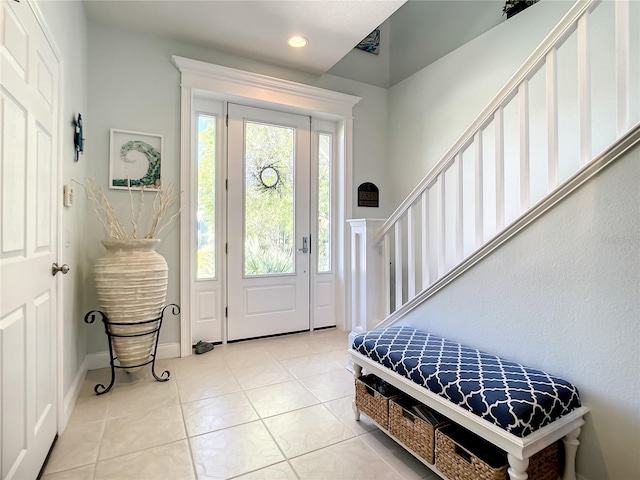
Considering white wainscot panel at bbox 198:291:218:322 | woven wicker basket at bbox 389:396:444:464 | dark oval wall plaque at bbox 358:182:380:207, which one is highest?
dark oval wall plaque at bbox 358:182:380:207

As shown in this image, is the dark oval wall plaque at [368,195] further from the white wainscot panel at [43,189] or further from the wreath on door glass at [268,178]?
the white wainscot panel at [43,189]

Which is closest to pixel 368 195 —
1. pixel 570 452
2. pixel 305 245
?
pixel 305 245

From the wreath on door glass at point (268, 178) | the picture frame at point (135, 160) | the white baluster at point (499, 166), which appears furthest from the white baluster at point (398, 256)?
the picture frame at point (135, 160)

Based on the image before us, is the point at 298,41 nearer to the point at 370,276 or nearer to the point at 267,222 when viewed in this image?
the point at 267,222

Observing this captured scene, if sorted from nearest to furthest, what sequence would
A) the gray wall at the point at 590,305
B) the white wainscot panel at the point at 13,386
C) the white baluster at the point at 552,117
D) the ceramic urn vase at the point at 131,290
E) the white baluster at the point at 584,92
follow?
1. the white wainscot panel at the point at 13,386
2. the gray wall at the point at 590,305
3. the white baluster at the point at 584,92
4. the white baluster at the point at 552,117
5. the ceramic urn vase at the point at 131,290

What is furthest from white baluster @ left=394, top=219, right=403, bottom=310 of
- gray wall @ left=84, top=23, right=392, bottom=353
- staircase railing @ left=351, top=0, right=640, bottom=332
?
gray wall @ left=84, top=23, right=392, bottom=353

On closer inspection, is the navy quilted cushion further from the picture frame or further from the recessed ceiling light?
the recessed ceiling light

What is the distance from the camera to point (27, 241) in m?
1.36

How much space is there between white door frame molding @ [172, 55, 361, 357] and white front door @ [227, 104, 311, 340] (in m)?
0.17

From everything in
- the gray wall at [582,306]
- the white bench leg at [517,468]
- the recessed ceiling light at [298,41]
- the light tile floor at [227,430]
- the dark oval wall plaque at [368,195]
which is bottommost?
the light tile floor at [227,430]

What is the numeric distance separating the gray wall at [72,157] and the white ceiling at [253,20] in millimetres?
373

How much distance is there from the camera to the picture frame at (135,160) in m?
2.66

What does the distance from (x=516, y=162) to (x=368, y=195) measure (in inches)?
61.5

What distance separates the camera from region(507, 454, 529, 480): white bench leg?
3.79 feet
